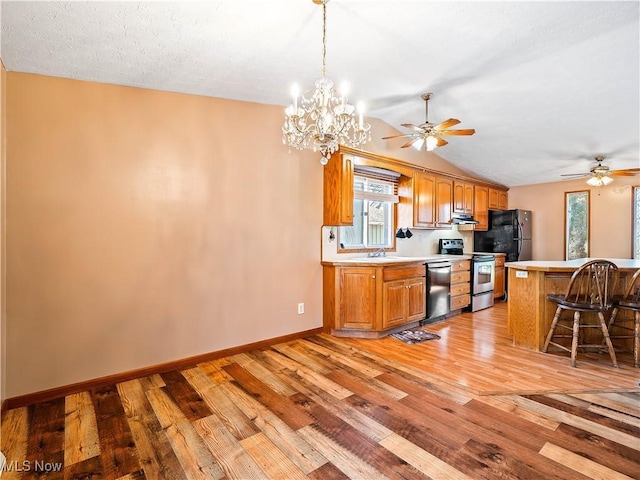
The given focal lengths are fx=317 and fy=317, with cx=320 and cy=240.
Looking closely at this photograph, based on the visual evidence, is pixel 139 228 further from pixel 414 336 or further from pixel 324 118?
pixel 414 336

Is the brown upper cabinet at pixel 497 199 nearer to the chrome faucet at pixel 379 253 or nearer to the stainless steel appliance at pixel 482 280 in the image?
the stainless steel appliance at pixel 482 280

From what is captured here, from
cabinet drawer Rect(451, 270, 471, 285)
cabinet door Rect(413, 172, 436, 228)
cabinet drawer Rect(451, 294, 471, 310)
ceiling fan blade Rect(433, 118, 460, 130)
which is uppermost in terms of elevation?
ceiling fan blade Rect(433, 118, 460, 130)

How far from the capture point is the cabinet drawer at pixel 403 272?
12.4 ft

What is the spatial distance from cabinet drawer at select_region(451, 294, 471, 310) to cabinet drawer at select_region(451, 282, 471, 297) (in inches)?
2.4

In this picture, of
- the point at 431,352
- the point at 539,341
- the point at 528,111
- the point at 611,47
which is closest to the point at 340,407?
the point at 431,352

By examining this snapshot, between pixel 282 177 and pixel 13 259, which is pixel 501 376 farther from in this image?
pixel 13 259

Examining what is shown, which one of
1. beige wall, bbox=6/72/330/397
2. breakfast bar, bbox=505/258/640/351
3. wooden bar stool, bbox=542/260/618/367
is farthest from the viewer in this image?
breakfast bar, bbox=505/258/640/351

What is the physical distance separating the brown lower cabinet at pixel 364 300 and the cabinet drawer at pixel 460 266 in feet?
3.76

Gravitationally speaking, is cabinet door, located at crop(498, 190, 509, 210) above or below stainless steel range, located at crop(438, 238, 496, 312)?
above

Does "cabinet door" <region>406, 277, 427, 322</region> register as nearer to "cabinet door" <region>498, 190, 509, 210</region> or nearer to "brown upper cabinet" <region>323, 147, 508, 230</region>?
"brown upper cabinet" <region>323, 147, 508, 230</region>

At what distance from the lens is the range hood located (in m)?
5.48

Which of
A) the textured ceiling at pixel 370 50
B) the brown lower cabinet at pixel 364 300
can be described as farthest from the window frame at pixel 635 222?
the brown lower cabinet at pixel 364 300
